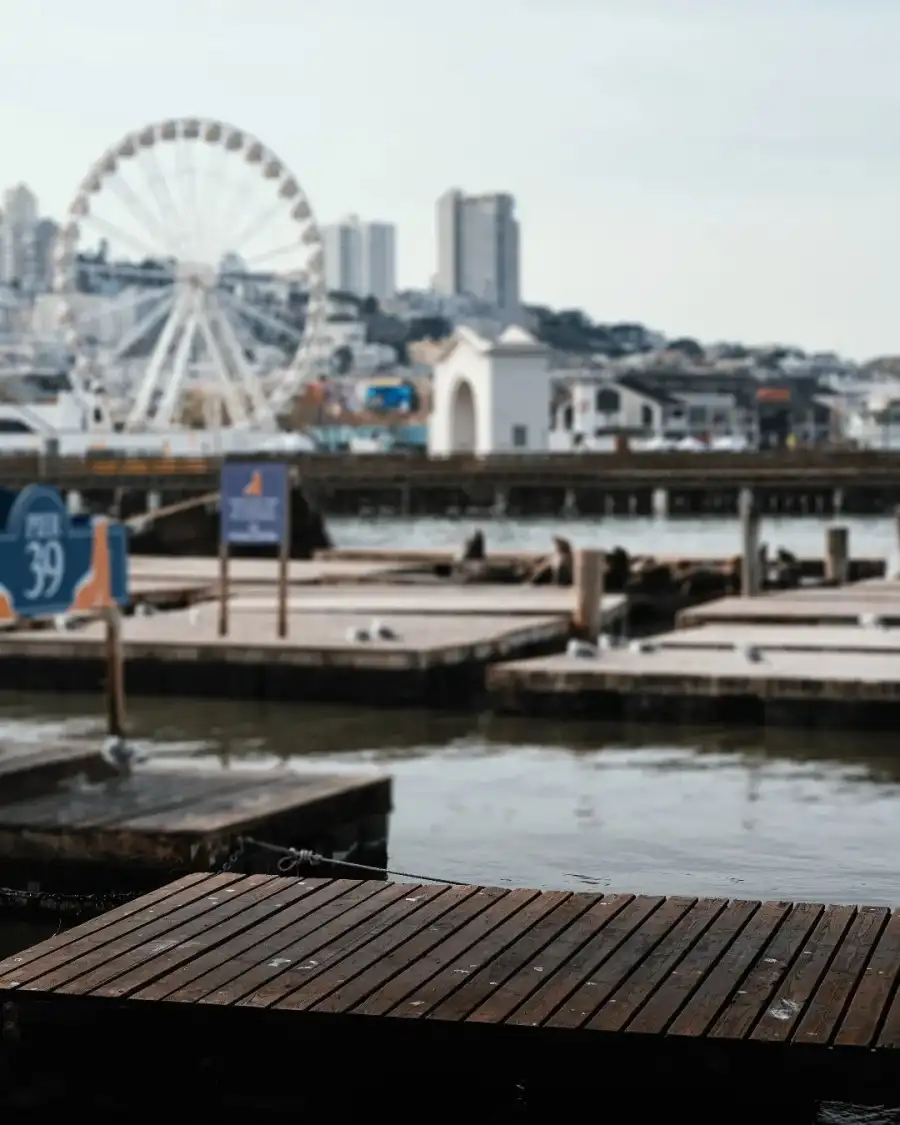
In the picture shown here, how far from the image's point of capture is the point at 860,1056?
6000mm

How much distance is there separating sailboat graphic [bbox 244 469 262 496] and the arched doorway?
8470cm

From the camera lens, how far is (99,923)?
7.55 m

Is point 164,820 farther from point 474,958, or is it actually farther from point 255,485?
point 255,485

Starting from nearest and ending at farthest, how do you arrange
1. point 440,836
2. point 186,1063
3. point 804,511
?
point 186,1063, point 440,836, point 804,511

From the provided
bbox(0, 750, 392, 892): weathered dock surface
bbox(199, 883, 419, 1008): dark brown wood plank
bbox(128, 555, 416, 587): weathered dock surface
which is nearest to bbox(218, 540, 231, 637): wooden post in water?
bbox(128, 555, 416, 587): weathered dock surface

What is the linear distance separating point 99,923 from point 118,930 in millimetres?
204

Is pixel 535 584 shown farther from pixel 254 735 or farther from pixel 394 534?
pixel 394 534

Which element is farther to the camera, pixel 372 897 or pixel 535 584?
pixel 535 584

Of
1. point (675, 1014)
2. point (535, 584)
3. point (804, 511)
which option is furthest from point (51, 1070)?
point (804, 511)

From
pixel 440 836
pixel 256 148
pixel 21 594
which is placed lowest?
pixel 440 836

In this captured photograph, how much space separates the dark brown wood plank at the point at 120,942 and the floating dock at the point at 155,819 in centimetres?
174

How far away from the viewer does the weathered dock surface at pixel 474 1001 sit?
6.14 m

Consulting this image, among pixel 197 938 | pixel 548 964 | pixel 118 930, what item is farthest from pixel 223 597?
pixel 548 964

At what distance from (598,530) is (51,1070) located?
62.7 metres
